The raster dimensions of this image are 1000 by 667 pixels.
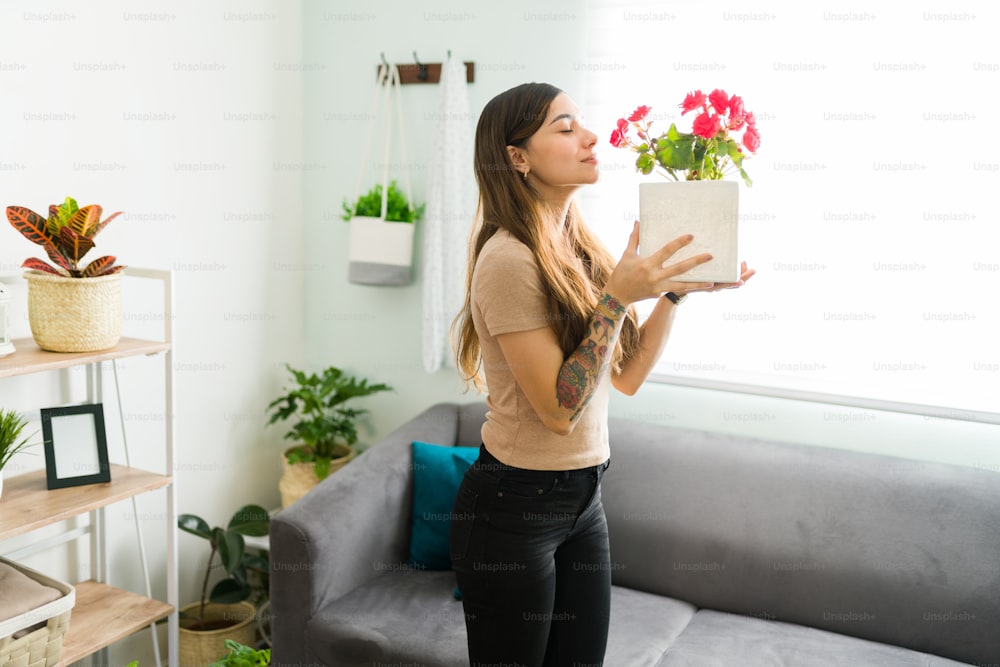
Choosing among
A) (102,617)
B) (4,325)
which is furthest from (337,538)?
(4,325)

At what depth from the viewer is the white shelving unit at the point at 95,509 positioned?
1772 mm

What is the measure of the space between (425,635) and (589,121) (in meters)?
1.51

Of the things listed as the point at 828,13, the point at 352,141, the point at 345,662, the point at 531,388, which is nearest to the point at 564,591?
the point at 531,388

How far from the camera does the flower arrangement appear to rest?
4.09 feet

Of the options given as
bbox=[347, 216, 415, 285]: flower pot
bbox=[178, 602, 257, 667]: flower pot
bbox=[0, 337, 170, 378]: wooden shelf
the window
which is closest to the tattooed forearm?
bbox=[0, 337, 170, 378]: wooden shelf

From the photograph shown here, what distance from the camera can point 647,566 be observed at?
2191 mm

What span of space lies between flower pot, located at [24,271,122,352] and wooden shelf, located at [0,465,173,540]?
0.34m

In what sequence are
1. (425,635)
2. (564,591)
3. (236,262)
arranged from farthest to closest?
(236,262)
(425,635)
(564,591)

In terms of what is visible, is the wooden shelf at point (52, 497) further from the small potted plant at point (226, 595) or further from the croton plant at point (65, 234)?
the croton plant at point (65, 234)

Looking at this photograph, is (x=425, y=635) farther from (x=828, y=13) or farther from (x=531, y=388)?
(x=828, y=13)

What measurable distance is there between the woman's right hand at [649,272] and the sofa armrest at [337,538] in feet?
3.73

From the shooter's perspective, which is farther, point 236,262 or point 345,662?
point 236,262

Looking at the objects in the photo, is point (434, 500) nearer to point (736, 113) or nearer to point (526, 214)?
point (526, 214)

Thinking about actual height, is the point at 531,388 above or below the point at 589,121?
below
